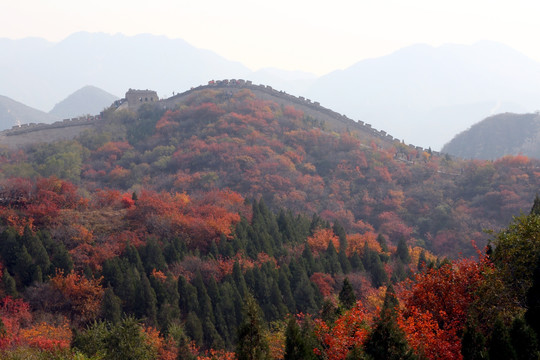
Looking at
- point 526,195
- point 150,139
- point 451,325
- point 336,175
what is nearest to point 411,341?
point 451,325

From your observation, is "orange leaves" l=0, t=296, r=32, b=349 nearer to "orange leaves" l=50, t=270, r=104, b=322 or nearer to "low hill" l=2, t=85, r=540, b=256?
"orange leaves" l=50, t=270, r=104, b=322

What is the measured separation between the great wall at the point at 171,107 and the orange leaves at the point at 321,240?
37551 mm

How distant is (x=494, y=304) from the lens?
18375mm

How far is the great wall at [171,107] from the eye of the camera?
7100cm

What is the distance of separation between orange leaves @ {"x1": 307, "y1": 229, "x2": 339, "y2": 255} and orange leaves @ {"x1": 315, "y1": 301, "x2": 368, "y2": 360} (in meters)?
19.9

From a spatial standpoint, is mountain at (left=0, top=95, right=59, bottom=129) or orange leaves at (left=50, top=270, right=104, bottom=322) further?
mountain at (left=0, top=95, right=59, bottom=129)

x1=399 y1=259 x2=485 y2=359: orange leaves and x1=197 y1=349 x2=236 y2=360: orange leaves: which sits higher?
x1=399 y1=259 x2=485 y2=359: orange leaves

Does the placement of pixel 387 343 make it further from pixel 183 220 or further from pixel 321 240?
pixel 321 240

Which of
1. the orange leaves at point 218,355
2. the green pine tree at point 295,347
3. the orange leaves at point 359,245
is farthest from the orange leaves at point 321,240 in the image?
the green pine tree at point 295,347

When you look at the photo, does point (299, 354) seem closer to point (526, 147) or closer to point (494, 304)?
point (494, 304)

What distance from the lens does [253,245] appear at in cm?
3769

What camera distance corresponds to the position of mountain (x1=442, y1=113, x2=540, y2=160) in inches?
4269

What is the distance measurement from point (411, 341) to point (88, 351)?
12.7 metres

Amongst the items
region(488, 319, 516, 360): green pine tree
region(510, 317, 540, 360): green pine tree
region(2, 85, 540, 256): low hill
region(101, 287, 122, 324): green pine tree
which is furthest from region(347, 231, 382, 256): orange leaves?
region(510, 317, 540, 360): green pine tree
